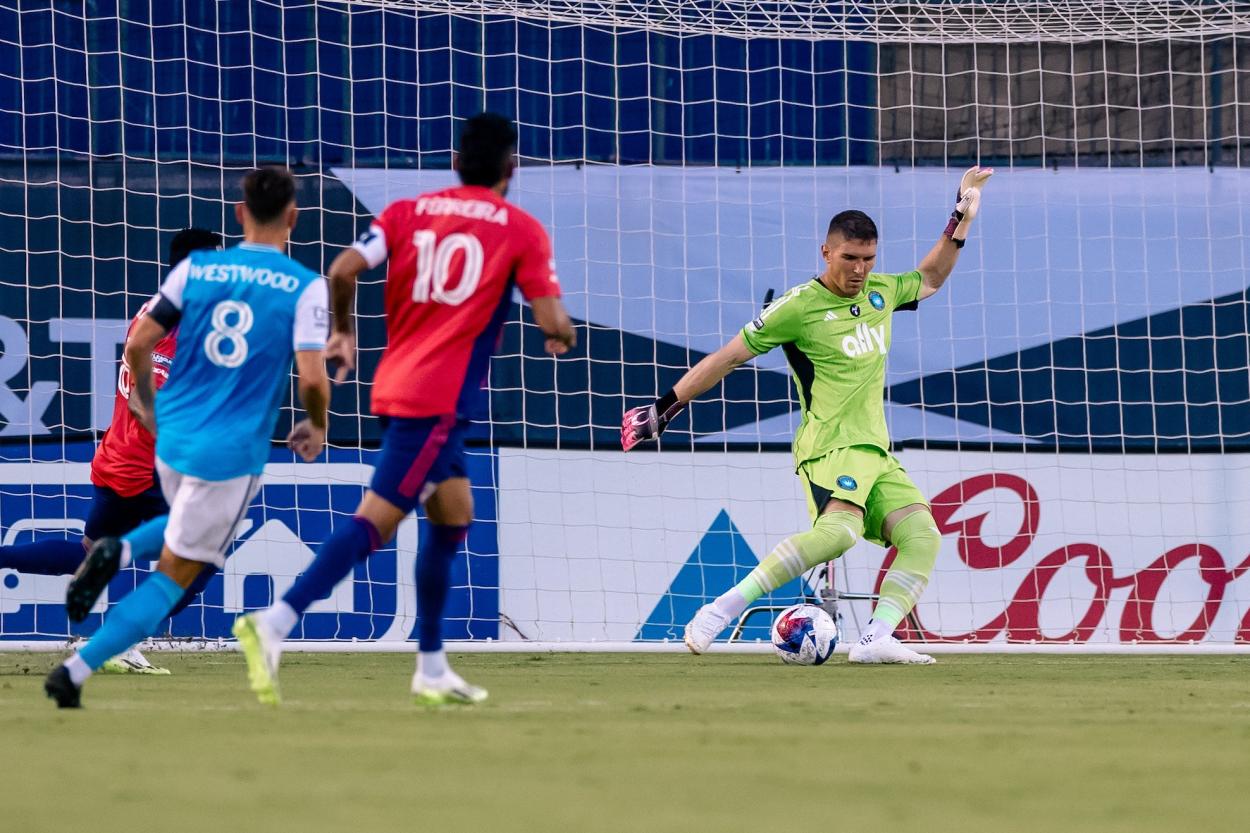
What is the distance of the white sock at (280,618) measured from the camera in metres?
5.11

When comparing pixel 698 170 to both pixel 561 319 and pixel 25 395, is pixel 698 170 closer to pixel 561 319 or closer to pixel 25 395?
pixel 25 395

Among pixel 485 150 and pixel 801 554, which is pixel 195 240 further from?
pixel 801 554

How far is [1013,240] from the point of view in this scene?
12.0m

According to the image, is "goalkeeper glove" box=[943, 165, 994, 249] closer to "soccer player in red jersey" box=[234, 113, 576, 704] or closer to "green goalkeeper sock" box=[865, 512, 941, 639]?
"green goalkeeper sock" box=[865, 512, 941, 639]

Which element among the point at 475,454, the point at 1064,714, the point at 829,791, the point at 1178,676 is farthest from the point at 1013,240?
the point at 829,791

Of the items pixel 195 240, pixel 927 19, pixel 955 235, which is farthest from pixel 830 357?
pixel 927 19

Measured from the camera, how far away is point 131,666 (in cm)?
787

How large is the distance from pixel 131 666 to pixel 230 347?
9.38ft

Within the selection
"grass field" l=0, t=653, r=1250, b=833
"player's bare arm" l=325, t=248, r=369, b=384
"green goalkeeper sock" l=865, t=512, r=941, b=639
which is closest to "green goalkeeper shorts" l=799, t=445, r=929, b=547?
"green goalkeeper sock" l=865, t=512, r=941, b=639

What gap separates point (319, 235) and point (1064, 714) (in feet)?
24.1

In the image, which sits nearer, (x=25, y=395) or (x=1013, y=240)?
(x=25, y=395)

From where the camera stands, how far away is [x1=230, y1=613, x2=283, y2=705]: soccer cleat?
5074 mm

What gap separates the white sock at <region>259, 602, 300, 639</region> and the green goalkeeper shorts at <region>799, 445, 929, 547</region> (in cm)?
363

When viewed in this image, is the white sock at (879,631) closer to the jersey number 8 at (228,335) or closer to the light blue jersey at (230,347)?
the light blue jersey at (230,347)
